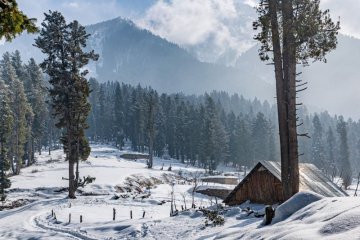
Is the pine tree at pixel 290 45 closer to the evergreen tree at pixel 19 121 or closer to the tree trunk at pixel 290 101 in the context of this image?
the tree trunk at pixel 290 101

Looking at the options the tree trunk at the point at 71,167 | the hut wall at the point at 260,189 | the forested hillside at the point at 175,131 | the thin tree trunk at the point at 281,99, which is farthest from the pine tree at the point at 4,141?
the thin tree trunk at the point at 281,99

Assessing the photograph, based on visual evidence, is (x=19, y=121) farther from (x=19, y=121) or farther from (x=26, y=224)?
(x=26, y=224)

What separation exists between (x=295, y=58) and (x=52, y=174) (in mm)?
45448

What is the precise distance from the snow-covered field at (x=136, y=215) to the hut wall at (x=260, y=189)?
144cm

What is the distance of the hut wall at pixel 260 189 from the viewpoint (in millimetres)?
29078

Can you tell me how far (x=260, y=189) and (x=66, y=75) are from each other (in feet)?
70.9

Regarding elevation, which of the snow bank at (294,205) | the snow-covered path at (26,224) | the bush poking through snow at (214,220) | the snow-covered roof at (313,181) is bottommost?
the snow-covered path at (26,224)

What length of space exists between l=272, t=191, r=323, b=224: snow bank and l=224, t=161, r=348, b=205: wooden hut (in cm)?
1784

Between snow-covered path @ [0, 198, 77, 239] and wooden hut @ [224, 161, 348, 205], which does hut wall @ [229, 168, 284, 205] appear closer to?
wooden hut @ [224, 161, 348, 205]

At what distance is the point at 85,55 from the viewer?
133ft

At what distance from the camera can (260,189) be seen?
29953 mm

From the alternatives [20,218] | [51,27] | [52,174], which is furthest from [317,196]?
[52,174]

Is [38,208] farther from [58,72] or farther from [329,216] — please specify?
[329,216]

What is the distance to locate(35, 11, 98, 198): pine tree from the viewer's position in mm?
39281
